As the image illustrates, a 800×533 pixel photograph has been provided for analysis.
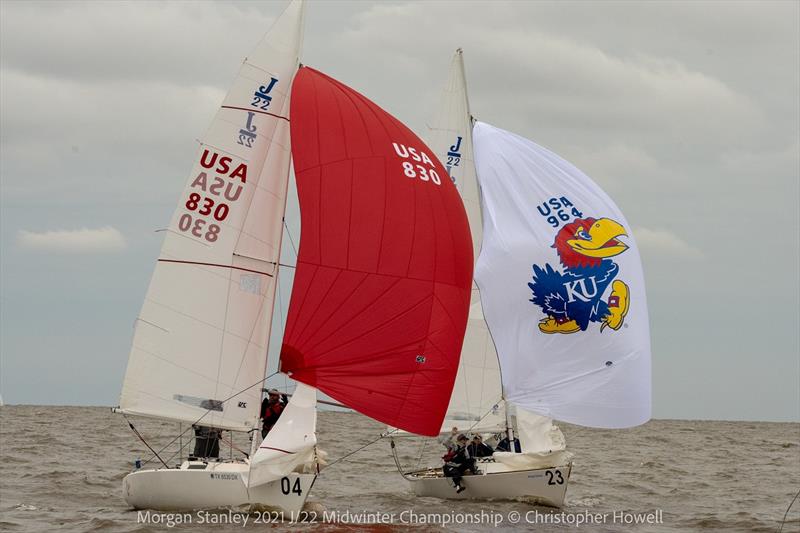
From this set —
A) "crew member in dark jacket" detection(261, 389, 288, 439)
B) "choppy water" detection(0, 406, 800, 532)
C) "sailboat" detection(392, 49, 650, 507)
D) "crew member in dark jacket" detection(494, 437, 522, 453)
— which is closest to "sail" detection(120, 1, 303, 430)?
"crew member in dark jacket" detection(261, 389, 288, 439)

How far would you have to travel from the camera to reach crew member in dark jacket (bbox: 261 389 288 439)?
17469 mm

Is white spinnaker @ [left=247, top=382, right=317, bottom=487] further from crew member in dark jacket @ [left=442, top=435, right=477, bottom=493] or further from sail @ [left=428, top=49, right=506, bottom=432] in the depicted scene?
sail @ [left=428, top=49, right=506, bottom=432]

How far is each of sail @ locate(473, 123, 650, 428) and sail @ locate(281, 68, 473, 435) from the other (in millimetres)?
2673

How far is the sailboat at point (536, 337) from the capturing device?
18.6 metres

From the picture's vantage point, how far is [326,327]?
15.9 m

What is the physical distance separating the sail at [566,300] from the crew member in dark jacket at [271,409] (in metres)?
3.89

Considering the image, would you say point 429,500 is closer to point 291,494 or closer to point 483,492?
point 483,492

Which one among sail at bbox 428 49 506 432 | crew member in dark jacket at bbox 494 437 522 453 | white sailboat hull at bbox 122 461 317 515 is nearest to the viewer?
white sailboat hull at bbox 122 461 317 515

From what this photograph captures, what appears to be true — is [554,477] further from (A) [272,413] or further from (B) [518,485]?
(A) [272,413]

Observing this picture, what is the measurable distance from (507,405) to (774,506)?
6031 mm

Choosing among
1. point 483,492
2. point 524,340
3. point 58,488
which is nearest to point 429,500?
point 483,492

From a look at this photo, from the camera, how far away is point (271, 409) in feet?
57.5

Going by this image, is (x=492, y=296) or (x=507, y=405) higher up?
(x=492, y=296)

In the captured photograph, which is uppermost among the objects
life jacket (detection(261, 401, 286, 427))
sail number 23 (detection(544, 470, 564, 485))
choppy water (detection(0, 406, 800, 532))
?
life jacket (detection(261, 401, 286, 427))
